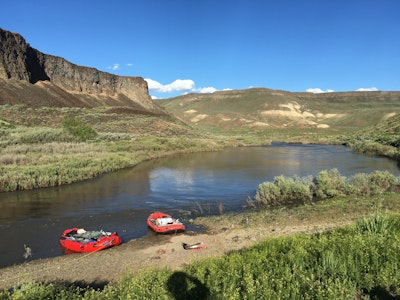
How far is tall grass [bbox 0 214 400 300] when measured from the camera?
578cm

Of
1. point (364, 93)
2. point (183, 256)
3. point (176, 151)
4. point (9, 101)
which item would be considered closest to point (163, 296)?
point (183, 256)

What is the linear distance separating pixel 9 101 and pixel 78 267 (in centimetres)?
6526

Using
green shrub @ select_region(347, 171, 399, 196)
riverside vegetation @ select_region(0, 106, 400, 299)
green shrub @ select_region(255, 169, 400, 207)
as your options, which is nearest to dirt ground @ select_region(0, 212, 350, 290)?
riverside vegetation @ select_region(0, 106, 400, 299)

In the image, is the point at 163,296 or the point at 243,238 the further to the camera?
the point at 243,238

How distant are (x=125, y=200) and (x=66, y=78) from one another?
87.6 metres

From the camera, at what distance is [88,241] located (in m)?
12.9

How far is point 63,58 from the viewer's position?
98.9 meters

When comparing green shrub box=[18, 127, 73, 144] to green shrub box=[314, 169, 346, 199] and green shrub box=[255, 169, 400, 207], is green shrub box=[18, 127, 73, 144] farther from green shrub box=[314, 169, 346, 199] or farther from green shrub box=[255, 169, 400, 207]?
green shrub box=[314, 169, 346, 199]

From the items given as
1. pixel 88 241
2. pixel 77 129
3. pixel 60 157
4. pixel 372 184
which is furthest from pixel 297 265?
pixel 77 129

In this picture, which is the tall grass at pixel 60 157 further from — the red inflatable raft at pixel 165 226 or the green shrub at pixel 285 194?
the green shrub at pixel 285 194

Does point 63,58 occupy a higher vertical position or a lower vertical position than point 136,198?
higher

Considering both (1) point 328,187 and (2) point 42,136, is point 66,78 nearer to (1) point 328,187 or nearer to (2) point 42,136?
(2) point 42,136

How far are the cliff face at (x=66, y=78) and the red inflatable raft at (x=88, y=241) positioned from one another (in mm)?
61437

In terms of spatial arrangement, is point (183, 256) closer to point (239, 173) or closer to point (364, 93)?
point (239, 173)
